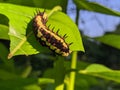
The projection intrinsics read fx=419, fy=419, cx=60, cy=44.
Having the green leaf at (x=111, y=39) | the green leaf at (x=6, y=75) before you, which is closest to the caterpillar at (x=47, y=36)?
the green leaf at (x=111, y=39)

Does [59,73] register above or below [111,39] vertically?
below

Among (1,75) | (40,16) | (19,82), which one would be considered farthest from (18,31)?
(1,75)

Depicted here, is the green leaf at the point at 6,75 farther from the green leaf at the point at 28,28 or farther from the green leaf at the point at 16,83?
the green leaf at the point at 28,28

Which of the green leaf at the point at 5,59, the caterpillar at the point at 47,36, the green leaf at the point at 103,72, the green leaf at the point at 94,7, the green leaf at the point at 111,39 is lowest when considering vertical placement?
the caterpillar at the point at 47,36

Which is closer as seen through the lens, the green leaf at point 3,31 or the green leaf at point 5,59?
the green leaf at point 3,31

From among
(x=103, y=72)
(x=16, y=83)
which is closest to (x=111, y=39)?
(x=103, y=72)

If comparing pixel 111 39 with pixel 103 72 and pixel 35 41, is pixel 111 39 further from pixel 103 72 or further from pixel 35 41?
pixel 35 41

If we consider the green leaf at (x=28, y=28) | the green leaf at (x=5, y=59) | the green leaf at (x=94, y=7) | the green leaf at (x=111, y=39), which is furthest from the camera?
the green leaf at (x=5, y=59)

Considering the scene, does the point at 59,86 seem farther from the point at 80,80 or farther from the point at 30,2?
the point at 80,80
